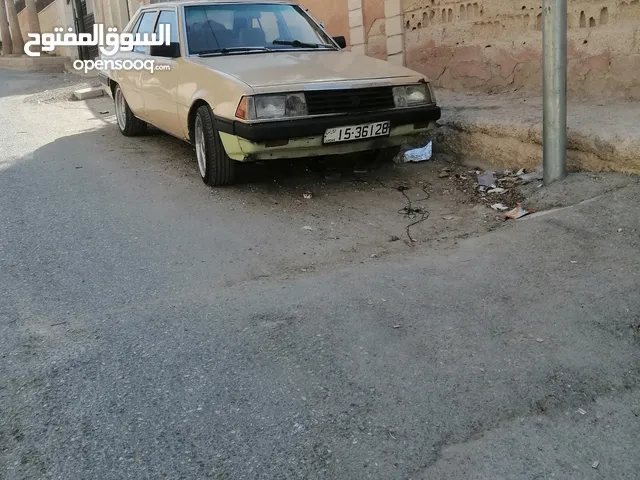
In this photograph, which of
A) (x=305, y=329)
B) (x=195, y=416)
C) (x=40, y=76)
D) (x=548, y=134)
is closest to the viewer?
(x=195, y=416)

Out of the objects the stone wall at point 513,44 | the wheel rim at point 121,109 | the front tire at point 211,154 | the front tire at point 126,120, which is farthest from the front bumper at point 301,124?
the wheel rim at point 121,109

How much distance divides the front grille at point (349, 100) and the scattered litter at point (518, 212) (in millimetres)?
1367

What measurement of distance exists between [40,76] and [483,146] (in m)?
15.7

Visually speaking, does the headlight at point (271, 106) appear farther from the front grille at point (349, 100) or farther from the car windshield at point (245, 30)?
the car windshield at point (245, 30)

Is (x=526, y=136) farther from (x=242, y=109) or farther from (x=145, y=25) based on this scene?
(x=145, y=25)

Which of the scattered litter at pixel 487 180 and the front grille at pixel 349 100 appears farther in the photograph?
the scattered litter at pixel 487 180

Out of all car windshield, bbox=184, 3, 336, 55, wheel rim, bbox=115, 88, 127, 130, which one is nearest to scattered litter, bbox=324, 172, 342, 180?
car windshield, bbox=184, 3, 336, 55

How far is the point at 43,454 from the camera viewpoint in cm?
248

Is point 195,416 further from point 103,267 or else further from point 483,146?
point 483,146

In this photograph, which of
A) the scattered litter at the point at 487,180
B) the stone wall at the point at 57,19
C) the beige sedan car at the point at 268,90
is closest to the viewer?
the beige sedan car at the point at 268,90

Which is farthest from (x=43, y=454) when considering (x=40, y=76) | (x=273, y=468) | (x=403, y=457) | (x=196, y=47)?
(x=40, y=76)

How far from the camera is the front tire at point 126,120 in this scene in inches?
335

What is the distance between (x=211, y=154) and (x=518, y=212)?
260 cm

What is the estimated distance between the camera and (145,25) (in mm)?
7758
